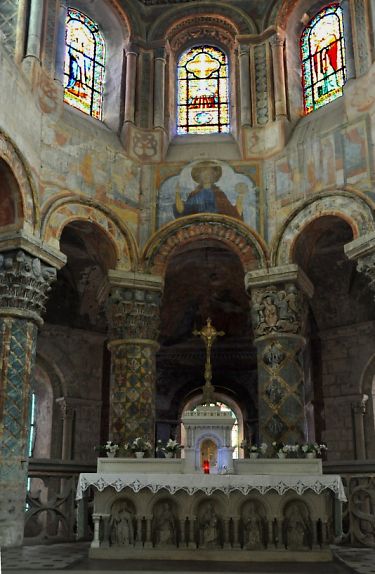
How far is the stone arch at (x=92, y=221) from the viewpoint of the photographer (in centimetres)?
1491

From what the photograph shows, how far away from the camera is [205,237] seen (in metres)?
17.0

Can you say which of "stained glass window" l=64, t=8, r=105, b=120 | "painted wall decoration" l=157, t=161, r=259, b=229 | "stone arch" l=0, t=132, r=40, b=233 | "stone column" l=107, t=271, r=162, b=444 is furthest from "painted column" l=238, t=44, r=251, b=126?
"stone arch" l=0, t=132, r=40, b=233

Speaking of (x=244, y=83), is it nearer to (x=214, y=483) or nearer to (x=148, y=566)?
(x=214, y=483)

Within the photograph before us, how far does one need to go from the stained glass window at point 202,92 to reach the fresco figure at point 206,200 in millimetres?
1957

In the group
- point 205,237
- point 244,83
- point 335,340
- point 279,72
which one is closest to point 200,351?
point 335,340

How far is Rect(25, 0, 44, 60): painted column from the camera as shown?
1549cm

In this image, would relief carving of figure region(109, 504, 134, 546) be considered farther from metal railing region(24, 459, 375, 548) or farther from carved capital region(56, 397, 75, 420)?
carved capital region(56, 397, 75, 420)

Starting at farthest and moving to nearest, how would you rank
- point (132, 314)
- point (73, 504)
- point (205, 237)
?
point (205, 237)
point (132, 314)
point (73, 504)

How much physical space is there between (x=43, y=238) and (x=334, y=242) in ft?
27.0

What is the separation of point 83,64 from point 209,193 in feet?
16.0

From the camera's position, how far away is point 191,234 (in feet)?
55.4

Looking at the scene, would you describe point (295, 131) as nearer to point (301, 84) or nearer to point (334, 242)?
point (301, 84)

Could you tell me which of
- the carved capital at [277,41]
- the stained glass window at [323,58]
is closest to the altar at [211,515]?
the stained glass window at [323,58]

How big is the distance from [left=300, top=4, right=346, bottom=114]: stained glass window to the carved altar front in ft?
32.7
